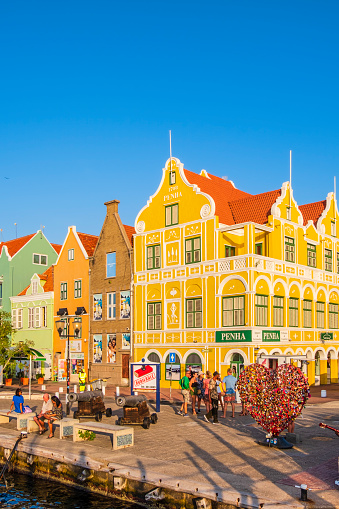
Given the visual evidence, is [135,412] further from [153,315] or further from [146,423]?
[153,315]

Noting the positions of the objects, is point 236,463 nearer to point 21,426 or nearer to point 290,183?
point 21,426

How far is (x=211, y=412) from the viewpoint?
2203 centimetres

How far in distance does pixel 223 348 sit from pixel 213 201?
9429 millimetres

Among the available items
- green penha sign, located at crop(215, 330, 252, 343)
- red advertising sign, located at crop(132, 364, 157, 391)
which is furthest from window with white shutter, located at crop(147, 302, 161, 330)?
red advertising sign, located at crop(132, 364, 157, 391)

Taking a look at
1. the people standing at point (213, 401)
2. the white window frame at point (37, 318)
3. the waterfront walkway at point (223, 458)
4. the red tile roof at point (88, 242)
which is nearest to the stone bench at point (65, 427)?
the waterfront walkway at point (223, 458)

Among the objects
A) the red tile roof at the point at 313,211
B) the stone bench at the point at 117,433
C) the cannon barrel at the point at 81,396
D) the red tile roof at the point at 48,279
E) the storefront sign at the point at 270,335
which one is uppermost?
the red tile roof at the point at 313,211

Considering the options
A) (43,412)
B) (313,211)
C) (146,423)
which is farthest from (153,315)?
(43,412)

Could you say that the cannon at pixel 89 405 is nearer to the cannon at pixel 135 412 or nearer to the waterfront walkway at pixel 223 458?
the cannon at pixel 135 412

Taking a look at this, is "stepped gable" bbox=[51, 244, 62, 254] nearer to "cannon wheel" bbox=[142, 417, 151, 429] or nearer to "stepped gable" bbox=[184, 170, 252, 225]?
"stepped gable" bbox=[184, 170, 252, 225]

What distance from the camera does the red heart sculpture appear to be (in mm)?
16172

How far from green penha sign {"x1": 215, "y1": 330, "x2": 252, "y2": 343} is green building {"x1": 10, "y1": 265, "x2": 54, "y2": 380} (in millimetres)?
19610

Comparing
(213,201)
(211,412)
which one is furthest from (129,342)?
(211,412)

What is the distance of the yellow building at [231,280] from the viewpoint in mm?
34062

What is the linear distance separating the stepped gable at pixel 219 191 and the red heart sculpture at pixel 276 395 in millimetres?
21536
